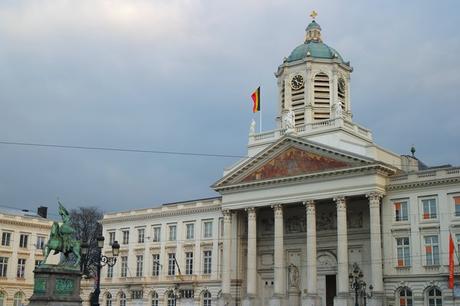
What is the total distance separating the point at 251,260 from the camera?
58750 millimetres

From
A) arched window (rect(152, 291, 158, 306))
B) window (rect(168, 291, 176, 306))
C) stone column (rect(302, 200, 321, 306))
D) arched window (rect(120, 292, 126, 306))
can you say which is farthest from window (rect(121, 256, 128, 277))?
stone column (rect(302, 200, 321, 306))

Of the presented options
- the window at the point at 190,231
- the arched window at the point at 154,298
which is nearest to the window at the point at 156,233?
the window at the point at 190,231

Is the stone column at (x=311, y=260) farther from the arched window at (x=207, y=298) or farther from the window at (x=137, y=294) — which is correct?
the window at (x=137, y=294)

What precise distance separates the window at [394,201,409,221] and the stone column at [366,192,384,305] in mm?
1987

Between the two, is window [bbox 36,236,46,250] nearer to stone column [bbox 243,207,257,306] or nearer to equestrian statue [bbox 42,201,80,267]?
stone column [bbox 243,207,257,306]

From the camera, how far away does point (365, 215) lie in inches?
2215

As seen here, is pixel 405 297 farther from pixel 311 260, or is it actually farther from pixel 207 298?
pixel 207 298

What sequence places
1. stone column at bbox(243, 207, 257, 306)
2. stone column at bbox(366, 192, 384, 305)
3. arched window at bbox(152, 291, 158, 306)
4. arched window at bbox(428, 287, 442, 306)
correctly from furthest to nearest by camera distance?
arched window at bbox(152, 291, 158, 306), stone column at bbox(243, 207, 257, 306), stone column at bbox(366, 192, 384, 305), arched window at bbox(428, 287, 442, 306)

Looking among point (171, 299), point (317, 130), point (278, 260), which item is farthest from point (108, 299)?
point (317, 130)

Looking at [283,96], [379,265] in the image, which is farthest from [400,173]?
[283,96]

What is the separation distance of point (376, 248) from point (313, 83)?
20.1 metres

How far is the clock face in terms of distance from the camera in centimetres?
6594

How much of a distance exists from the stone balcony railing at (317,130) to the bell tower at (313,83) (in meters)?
2.39

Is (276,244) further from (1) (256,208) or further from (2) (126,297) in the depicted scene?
(2) (126,297)
